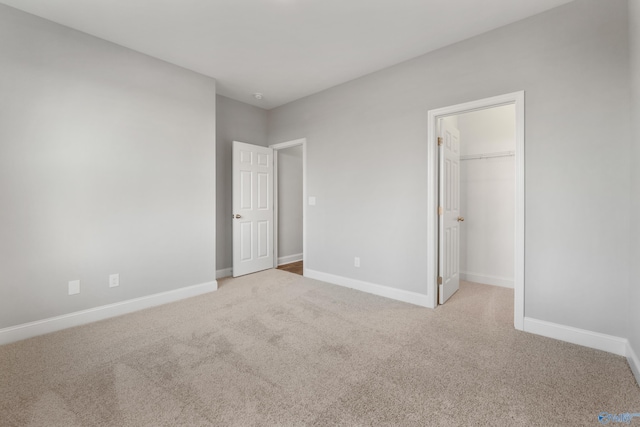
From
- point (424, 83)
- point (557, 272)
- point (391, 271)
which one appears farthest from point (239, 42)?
point (557, 272)

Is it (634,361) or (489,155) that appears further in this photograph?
(489,155)

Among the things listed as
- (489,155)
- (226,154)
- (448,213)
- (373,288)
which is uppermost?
(226,154)

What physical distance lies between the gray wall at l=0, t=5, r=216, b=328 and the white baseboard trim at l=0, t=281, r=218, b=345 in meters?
0.06

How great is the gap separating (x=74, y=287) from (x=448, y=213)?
393 centimetres

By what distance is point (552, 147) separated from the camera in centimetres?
225

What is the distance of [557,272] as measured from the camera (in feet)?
7.41

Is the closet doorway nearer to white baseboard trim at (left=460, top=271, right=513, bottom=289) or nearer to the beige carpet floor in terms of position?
white baseboard trim at (left=460, top=271, right=513, bottom=289)

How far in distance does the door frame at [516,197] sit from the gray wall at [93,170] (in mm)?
2732

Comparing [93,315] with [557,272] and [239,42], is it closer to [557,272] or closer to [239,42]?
[239,42]

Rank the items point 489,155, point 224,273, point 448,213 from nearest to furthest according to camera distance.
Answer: point 448,213, point 489,155, point 224,273

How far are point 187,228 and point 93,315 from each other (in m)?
1.21

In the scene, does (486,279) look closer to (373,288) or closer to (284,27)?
(373,288)

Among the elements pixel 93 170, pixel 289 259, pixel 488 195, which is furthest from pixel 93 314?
pixel 488 195

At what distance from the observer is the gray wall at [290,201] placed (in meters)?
5.14
